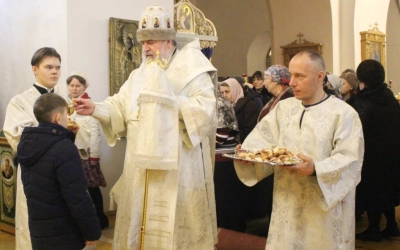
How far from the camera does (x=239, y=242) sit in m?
4.95

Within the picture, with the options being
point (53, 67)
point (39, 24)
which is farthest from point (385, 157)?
point (39, 24)

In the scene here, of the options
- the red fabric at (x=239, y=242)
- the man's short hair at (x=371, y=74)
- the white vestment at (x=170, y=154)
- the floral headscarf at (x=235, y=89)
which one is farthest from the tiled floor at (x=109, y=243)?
the floral headscarf at (x=235, y=89)

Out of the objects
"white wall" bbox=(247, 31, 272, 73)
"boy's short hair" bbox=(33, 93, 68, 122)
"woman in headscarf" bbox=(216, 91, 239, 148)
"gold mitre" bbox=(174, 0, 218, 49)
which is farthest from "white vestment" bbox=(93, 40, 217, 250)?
"white wall" bbox=(247, 31, 272, 73)

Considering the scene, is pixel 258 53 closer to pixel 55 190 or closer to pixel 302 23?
pixel 302 23

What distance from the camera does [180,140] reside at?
3811mm

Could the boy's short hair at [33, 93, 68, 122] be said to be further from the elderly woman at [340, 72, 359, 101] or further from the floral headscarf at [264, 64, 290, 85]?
the elderly woman at [340, 72, 359, 101]

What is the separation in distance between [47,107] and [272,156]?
127 centimetres

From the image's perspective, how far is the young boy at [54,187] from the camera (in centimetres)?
305

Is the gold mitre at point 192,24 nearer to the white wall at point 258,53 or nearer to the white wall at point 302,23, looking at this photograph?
the white wall at point 302,23

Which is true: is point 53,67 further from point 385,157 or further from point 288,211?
point 385,157

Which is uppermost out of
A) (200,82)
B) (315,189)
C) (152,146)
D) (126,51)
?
(126,51)

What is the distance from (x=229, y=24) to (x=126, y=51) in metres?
11.3

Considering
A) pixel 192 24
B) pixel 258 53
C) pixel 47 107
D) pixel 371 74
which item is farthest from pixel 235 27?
pixel 47 107

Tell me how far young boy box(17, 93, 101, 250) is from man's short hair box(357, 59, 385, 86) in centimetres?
317
